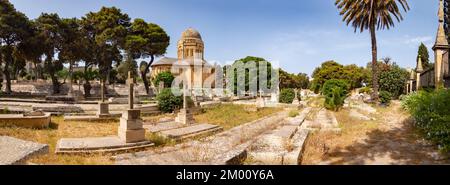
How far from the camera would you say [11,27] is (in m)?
27.9

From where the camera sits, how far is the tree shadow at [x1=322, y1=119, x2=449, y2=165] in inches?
210

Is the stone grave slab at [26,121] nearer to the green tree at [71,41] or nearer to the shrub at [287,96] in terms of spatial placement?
the shrub at [287,96]

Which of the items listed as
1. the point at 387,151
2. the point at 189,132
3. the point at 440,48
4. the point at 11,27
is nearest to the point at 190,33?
the point at 11,27

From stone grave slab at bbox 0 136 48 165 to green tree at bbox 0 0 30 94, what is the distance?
27.7 meters

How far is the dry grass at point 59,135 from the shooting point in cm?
582

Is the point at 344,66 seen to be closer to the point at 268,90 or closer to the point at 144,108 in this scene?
the point at 268,90

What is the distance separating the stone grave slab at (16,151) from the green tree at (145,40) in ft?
101

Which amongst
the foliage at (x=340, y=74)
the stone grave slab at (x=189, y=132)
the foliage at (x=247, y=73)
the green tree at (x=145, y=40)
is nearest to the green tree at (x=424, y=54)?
the foliage at (x=340, y=74)

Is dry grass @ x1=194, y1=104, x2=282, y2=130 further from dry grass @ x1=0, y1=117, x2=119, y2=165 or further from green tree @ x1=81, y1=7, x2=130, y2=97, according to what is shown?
green tree @ x1=81, y1=7, x2=130, y2=97

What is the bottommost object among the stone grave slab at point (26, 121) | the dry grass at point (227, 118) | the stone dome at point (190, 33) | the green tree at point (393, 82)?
the dry grass at point (227, 118)

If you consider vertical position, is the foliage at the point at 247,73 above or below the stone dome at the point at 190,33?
below

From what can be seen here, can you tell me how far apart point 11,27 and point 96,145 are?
29.5m

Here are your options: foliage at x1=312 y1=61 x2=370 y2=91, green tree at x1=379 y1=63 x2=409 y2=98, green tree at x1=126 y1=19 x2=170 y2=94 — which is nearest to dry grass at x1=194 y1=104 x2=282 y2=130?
green tree at x1=379 y1=63 x2=409 y2=98
